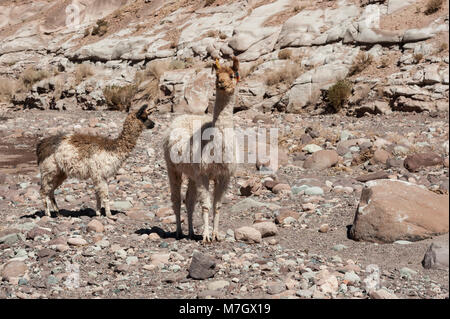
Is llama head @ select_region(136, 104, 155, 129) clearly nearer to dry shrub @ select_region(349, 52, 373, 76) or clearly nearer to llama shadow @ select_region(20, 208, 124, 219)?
llama shadow @ select_region(20, 208, 124, 219)

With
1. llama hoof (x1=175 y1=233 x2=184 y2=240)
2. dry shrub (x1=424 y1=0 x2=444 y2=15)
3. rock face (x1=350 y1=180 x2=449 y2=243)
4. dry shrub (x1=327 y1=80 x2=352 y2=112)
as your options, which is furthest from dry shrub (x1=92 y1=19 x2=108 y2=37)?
rock face (x1=350 y1=180 x2=449 y2=243)

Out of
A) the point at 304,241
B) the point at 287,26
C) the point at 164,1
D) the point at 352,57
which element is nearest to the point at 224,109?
the point at 304,241

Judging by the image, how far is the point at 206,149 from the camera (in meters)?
6.60

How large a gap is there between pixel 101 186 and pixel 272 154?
5.09 meters

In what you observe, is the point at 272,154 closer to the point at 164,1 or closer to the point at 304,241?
the point at 304,241

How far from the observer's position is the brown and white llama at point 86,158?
28.5 ft

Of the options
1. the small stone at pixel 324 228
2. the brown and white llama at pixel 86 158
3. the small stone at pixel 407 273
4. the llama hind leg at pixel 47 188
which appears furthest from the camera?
the llama hind leg at pixel 47 188

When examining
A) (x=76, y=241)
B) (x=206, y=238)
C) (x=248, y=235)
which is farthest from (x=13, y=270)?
(x=248, y=235)

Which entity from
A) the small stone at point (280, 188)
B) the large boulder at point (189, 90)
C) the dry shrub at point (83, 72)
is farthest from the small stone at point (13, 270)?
the dry shrub at point (83, 72)

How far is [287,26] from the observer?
23.0 metres

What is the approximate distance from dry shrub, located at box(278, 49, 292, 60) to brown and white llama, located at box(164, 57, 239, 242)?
15.0m

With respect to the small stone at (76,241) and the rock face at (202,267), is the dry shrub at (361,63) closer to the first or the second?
the small stone at (76,241)

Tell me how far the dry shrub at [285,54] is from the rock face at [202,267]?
17.1 metres

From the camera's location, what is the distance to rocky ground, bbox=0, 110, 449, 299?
510 centimetres
